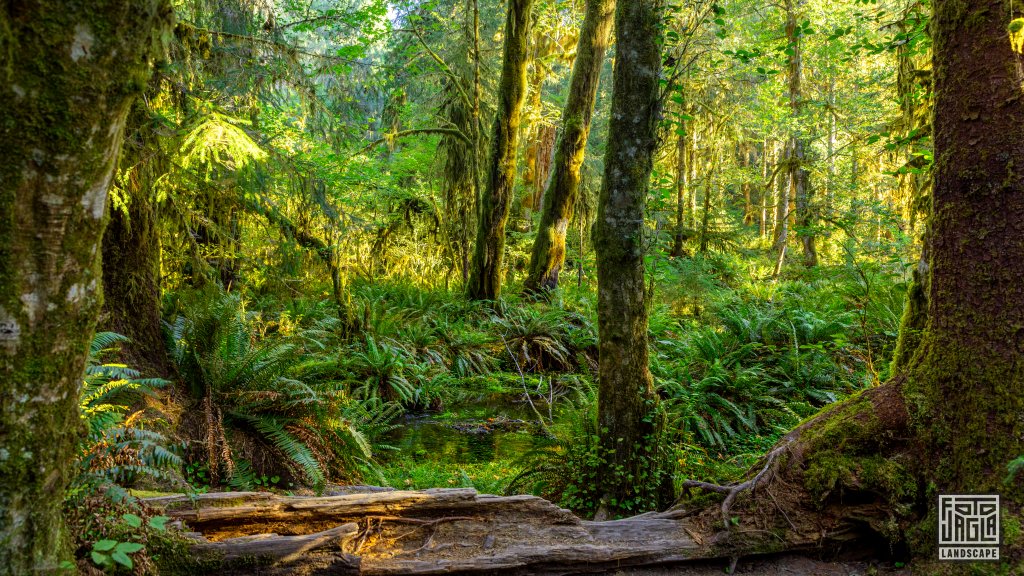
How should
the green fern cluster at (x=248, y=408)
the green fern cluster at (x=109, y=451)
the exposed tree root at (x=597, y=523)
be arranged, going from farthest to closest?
the green fern cluster at (x=248, y=408) < the exposed tree root at (x=597, y=523) < the green fern cluster at (x=109, y=451)

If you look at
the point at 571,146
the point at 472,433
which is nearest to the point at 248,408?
the point at 472,433

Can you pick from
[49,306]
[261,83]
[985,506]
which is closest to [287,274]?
[261,83]

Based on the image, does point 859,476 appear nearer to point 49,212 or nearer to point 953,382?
point 953,382

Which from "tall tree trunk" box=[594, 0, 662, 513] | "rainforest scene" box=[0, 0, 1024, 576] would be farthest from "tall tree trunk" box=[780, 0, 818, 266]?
"tall tree trunk" box=[594, 0, 662, 513]

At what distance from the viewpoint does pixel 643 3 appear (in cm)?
364

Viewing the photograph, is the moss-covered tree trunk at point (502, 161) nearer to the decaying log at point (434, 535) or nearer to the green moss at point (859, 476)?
the decaying log at point (434, 535)

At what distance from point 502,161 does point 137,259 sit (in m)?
7.57

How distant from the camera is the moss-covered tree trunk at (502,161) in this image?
401 inches

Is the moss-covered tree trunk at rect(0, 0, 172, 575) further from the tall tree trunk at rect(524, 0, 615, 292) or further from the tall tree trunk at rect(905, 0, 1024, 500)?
the tall tree trunk at rect(524, 0, 615, 292)

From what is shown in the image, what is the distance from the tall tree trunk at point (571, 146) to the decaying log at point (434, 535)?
844 centimetres

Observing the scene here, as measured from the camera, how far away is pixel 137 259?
12.9 ft

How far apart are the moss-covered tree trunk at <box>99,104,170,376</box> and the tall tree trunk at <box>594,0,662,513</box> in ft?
10.1

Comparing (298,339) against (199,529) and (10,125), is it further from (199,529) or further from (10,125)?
(10,125)

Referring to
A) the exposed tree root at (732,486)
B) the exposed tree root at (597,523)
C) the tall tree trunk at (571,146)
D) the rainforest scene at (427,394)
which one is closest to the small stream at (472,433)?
the rainforest scene at (427,394)
